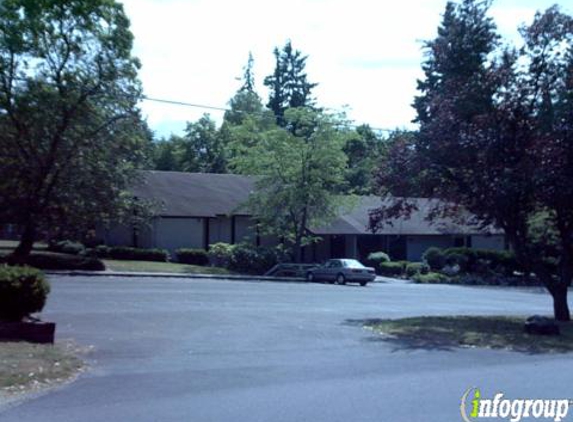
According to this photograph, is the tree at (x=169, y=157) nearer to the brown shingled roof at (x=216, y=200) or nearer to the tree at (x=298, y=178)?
the brown shingled roof at (x=216, y=200)

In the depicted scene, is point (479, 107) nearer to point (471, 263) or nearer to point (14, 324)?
point (14, 324)

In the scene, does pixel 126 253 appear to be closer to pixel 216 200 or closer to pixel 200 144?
pixel 216 200

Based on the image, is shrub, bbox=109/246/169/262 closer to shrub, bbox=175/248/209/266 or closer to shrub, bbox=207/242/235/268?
shrub, bbox=175/248/209/266

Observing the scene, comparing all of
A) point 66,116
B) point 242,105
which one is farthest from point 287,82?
point 66,116

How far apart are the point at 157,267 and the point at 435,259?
59.7ft

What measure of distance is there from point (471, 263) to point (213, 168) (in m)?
37.4

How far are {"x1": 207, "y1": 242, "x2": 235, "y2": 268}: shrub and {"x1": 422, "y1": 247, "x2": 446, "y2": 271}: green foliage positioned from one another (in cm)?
1265

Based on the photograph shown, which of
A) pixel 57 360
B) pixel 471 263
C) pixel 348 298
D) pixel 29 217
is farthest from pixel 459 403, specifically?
pixel 471 263

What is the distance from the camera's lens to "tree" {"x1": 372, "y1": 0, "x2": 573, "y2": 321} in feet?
67.3

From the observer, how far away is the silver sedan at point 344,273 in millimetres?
42562

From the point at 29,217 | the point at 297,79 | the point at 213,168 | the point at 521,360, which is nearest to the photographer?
the point at 521,360

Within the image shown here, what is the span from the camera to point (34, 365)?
12.7 meters

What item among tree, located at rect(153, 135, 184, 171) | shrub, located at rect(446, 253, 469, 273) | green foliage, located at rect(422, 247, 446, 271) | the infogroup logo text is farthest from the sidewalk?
tree, located at rect(153, 135, 184, 171)

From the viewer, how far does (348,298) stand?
30.4 m
